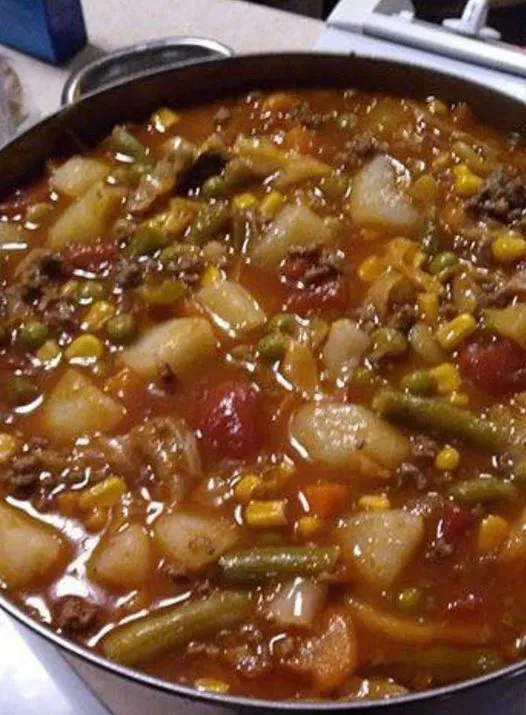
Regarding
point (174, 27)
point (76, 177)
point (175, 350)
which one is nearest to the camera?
point (175, 350)

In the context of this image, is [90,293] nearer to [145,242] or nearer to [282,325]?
[145,242]

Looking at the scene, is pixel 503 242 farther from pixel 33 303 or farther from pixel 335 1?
pixel 335 1

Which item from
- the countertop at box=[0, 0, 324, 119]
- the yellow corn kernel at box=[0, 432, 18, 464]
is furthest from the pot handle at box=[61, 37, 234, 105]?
the yellow corn kernel at box=[0, 432, 18, 464]

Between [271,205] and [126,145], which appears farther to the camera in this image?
[126,145]

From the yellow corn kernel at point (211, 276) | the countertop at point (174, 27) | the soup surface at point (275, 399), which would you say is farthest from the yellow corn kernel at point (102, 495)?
the countertop at point (174, 27)

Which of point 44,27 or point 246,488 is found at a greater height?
point 44,27

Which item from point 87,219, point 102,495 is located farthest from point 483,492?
point 87,219
